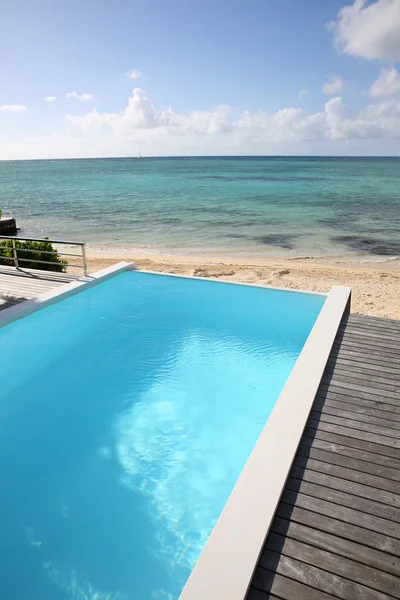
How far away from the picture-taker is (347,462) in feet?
11.2

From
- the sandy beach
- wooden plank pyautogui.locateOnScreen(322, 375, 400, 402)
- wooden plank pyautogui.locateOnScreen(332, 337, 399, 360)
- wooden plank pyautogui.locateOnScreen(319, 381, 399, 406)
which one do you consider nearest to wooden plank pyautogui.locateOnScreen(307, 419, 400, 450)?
wooden plank pyautogui.locateOnScreen(319, 381, 399, 406)

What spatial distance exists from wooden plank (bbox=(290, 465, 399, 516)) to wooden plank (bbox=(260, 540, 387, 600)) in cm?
65

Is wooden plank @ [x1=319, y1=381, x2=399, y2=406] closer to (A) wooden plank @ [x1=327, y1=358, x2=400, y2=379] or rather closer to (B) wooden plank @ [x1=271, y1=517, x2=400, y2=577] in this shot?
(A) wooden plank @ [x1=327, y1=358, x2=400, y2=379]

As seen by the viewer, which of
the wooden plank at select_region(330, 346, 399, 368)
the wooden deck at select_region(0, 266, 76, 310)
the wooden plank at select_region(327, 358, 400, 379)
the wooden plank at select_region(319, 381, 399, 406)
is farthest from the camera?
the wooden deck at select_region(0, 266, 76, 310)

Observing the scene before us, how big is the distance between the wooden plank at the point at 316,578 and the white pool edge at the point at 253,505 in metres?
0.10

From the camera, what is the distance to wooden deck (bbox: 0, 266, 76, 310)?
785 centimetres

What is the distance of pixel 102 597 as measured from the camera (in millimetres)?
3092

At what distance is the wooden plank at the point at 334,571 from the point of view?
2.41 meters

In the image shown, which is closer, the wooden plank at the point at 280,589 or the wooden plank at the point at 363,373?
the wooden plank at the point at 280,589

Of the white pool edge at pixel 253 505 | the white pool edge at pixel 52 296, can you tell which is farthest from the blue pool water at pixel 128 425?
the white pool edge at pixel 253 505

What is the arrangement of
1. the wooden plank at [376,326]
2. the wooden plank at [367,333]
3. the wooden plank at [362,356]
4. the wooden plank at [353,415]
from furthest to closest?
the wooden plank at [376,326], the wooden plank at [367,333], the wooden plank at [362,356], the wooden plank at [353,415]

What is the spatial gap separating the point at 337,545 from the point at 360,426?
1402 millimetres

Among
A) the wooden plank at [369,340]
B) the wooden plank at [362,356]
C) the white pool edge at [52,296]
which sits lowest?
the wooden plank at [362,356]

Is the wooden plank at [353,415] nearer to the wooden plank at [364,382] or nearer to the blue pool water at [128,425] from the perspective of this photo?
the wooden plank at [364,382]
